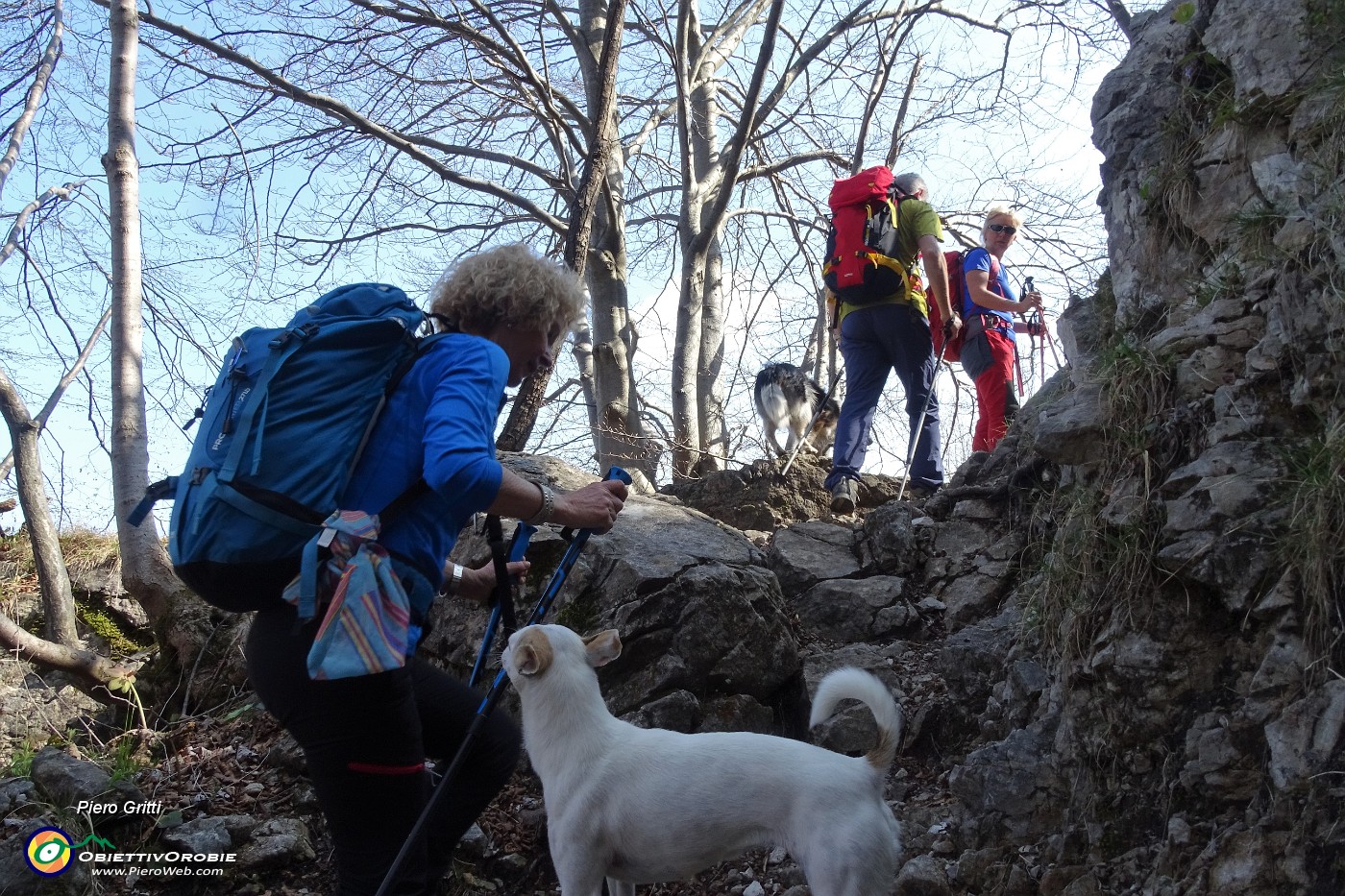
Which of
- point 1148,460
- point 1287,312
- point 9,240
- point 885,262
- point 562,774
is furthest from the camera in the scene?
point 9,240

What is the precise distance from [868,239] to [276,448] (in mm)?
5459

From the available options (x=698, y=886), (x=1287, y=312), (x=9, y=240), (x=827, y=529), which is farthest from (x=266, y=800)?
(x=9, y=240)

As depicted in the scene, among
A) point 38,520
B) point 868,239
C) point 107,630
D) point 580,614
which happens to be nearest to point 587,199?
point 868,239

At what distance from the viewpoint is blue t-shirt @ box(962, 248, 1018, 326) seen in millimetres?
7367

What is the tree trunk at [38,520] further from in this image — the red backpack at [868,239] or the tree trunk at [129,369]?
the red backpack at [868,239]

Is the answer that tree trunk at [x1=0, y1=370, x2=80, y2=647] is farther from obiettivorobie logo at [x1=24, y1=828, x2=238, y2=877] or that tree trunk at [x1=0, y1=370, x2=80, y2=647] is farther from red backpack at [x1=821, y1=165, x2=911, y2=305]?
red backpack at [x1=821, y1=165, x2=911, y2=305]

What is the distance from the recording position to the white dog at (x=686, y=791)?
2.63 m

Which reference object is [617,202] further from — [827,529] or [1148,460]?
[1148,460]

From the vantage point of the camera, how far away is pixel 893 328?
23.4ft

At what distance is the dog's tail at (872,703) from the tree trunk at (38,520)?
16.9 feet

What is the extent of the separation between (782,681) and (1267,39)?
3446 millimetres

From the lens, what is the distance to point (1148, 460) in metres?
3.59

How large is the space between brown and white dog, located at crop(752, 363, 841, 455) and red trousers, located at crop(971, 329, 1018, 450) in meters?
4.15

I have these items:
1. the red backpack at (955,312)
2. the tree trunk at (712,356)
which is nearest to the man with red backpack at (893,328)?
the red backpack at (955,312)
